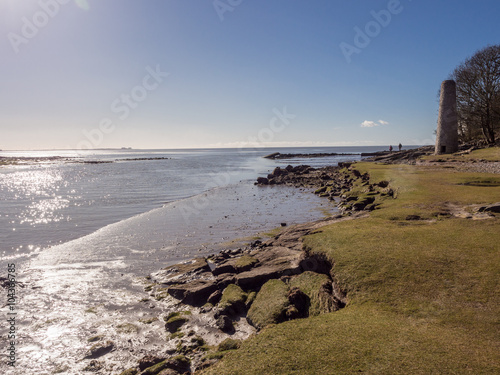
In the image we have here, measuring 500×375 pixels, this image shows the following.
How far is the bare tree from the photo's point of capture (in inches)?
1598

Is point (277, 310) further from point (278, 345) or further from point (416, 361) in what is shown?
point (416, 361)

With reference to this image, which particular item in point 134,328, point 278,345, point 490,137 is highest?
point 490,137

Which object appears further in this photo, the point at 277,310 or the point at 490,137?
the point at 490,137

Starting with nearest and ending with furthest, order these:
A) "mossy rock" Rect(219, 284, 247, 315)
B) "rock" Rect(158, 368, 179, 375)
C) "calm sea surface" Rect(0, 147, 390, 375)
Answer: "rock" Rect(158, 368, 179, 375), "calm sea surface" Rect(0, 147, 390, 375), "mossy rock" Rect(219, 284, 247, 315)

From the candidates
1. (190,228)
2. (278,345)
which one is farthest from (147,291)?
(190,228)

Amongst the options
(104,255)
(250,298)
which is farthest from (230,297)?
(104,255)

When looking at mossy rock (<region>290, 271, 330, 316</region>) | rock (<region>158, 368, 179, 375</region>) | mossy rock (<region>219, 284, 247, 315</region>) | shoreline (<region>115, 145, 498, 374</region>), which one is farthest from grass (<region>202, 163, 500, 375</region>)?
Answer: mossy rock (<region>219, 284, 247, 315</region>)

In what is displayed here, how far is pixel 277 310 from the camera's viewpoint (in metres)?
7.12

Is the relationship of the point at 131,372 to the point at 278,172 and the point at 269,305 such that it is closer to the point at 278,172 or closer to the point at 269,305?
the point at 269,305

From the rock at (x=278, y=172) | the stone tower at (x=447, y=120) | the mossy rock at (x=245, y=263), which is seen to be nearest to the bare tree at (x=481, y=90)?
the stone tower at (x=447, y=120)

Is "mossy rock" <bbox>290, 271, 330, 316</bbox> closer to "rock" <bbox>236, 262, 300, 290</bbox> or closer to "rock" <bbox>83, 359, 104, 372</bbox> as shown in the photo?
"rock" <bbox>236, 262, 300, 290</bbox>

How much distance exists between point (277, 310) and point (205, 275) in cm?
484

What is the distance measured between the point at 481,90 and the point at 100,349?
53.6 m

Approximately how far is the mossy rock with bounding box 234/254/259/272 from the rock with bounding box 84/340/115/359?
4.59 m
